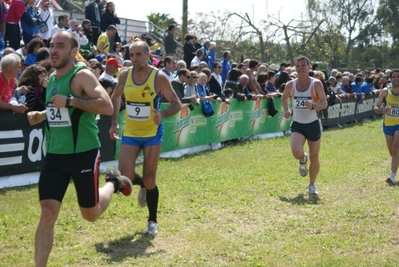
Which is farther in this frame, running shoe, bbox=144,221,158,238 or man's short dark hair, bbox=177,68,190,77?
man's short dark hair, bbox=177,68,190,77

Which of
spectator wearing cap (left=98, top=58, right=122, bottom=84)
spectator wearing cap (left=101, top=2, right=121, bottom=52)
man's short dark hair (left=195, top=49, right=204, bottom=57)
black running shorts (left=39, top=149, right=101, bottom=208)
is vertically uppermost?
spectator wearing cap (left=101, top=2, right=121, bottom=52)

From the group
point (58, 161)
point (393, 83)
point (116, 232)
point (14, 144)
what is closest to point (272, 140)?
point (393, 83)

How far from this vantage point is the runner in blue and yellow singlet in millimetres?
7746

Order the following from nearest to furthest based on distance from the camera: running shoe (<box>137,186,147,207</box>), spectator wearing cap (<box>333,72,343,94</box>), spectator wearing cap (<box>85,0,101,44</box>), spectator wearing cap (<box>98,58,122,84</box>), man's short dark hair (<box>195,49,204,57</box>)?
1. running shoe (<box>137,186,147,207</box>)
2. spectator wearing cap (<box>98,58,122,84</box>)
3. man's short dark hair (<box>195,49,204,57</box>)
4. spectator wearing cap (<box>85,0,101,44</box>)
5. spectator wearing cap (<box>333,72,343,94</box>)

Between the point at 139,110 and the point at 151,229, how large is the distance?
1412 millimetres

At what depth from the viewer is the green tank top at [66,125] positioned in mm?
5949

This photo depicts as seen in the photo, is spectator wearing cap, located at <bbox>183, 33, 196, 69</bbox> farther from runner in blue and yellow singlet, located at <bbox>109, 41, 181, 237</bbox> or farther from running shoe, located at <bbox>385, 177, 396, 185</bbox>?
runner in blue and yellow singlet, located at <bbox>109, 41, 181, 237</bbox>

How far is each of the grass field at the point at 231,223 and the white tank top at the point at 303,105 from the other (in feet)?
4.02

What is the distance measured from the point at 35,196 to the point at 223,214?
296 cm

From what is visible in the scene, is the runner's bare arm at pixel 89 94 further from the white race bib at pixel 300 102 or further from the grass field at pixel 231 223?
the white race bib at pixel 300 102

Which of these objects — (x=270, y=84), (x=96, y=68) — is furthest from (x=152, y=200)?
(x=270, y=84)

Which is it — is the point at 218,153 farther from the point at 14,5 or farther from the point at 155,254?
the point at 155,254

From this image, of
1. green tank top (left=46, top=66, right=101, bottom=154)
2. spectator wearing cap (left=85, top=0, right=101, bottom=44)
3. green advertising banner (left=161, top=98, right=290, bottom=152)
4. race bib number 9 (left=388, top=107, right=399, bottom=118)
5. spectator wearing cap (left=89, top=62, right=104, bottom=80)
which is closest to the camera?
green tank top (left=46, top=66, right=101, bottom=154)

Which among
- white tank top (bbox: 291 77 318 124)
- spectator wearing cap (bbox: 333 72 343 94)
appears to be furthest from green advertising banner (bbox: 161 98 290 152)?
spectator wearing cap (bbox: 333 72 343 94)
